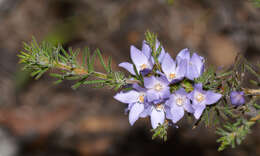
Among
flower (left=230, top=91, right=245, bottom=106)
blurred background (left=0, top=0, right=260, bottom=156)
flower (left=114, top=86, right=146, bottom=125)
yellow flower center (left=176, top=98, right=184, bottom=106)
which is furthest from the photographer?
blurred background (left=0, top=0, right=260, bottom=156)

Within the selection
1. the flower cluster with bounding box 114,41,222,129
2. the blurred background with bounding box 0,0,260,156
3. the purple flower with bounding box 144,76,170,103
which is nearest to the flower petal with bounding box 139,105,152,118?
the flower cluster with bounding box 114,41,222,129

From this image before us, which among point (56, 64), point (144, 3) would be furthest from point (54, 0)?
point (56, 64)

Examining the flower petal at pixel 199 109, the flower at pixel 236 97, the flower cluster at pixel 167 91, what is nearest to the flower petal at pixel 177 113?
the flower cluster at pixel 167 91

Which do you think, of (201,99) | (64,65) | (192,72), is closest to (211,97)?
(201,99)

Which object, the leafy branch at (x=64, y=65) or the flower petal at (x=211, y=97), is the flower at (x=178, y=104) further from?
the leafy branch at (x=64, y=65)

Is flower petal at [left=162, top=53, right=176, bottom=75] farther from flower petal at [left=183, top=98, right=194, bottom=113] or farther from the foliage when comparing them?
flower petal at [left=183, top=98, right=194, bottom=113]

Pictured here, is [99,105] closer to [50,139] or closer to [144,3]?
[50,139]

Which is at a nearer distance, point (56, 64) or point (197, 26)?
point (56, 64)
